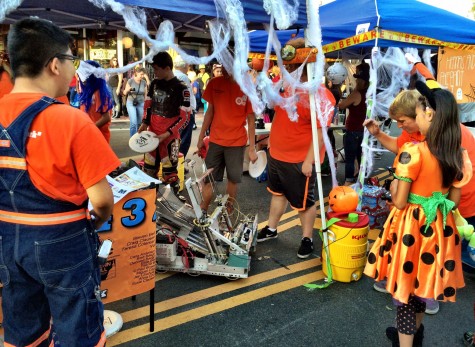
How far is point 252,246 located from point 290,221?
1.15 meters

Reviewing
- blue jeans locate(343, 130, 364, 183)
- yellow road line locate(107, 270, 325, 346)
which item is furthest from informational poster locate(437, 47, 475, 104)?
yellow road line locate(107, 270, 325, 346)

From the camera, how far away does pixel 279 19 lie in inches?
117

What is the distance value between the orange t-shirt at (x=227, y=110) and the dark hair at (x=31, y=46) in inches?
106

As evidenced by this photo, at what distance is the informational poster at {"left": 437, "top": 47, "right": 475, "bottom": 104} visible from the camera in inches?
173

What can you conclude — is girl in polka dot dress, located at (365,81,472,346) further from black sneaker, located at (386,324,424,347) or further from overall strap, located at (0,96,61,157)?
overall strap, located at (0,96,61,157)

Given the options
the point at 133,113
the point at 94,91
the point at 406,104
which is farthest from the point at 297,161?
the point at 133,113

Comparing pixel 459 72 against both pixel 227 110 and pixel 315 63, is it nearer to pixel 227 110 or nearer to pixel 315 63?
pixel 315 63

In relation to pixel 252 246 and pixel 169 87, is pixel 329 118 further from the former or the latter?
pixel 169 87

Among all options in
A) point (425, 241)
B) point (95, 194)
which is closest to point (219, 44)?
point (95, 194)

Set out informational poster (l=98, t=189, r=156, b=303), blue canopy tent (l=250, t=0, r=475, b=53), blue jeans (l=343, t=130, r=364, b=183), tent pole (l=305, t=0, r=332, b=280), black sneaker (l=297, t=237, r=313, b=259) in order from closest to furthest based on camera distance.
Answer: informational poster (l=98, t=189, r=156, b=303), tent pole (l=305, t=0, r=332, b=280), black sneaker (l=297, t=237, r=313, b=259), blue canopy tent (l=250, t=0, r=475, b=53), blue jeans (l=343, t=130, r=364, b=183)

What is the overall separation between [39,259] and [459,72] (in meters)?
4.79

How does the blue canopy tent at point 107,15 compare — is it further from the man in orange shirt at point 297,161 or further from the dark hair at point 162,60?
the man in orange shirt at point 297,161

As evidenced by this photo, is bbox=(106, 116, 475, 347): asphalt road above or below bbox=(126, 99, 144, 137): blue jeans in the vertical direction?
below

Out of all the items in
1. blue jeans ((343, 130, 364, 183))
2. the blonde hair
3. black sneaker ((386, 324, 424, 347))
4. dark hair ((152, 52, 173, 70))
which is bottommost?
black sneaker ((386, 324, 424, 347))
